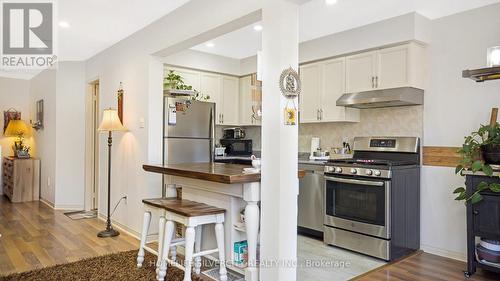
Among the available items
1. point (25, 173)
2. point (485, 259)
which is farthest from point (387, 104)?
point (25, 173)

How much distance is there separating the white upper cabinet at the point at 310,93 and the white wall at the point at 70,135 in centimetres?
365

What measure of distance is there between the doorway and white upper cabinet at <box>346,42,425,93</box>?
161 inches

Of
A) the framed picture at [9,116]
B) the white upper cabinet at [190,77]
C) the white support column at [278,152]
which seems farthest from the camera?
the framed picture at [9,116]

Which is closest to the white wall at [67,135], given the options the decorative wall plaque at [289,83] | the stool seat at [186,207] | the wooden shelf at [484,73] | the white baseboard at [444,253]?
the stool seat at [186,207]

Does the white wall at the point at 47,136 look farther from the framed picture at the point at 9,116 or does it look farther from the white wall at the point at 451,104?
the white wall at the point at 451,104

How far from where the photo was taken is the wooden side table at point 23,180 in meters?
6.34

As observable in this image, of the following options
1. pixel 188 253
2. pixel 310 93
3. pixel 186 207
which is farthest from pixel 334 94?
pixel 188 253

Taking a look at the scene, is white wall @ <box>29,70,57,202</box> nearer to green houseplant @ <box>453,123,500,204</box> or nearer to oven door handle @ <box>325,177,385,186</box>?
oven door handle @ <box>325,177,385,186</box>

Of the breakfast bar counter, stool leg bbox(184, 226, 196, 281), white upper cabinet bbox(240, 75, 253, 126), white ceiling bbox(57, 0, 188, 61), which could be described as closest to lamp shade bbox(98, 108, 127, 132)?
white ceiling bbox(57, 0, 188, 61)

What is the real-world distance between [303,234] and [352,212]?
34.3 inches

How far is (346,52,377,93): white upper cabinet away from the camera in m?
3.98

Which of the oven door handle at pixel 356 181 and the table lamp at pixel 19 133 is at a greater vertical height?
the table lamp at pixel 19 133

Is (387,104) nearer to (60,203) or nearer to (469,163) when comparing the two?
(469,163)

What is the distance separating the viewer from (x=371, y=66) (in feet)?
13.1
